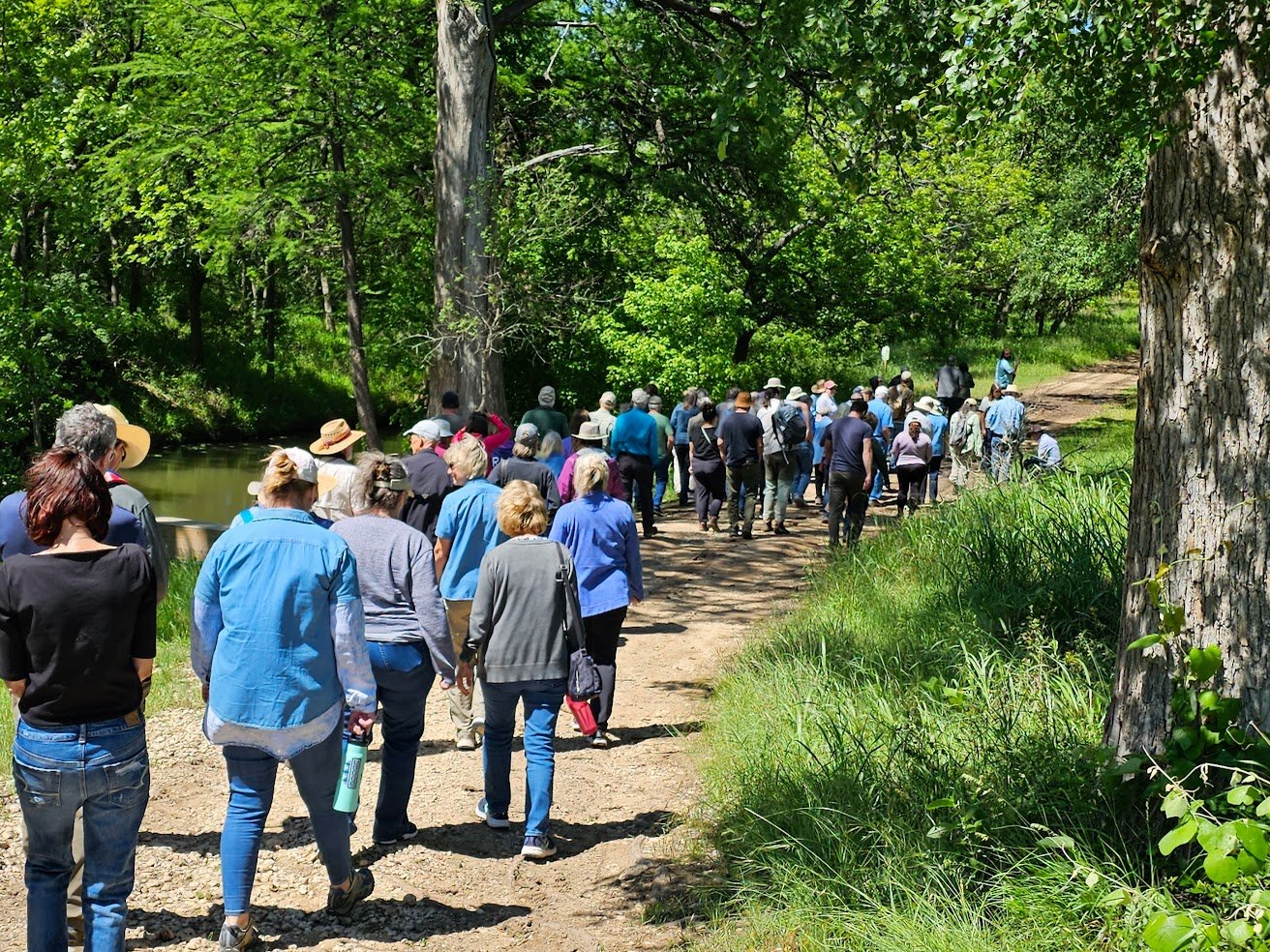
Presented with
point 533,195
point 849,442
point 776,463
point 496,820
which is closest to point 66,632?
point 496,820

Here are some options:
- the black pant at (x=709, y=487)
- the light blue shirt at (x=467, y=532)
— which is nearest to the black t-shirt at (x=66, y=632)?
the light blue shirt at (x=467, y=532)

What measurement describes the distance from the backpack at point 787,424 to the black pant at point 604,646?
8.17 m

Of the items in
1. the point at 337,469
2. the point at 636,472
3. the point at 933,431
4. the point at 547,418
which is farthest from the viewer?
the point at 933,431

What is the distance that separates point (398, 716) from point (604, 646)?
2036 millimetres

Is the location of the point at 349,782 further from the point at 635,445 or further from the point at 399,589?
the point at 635,445

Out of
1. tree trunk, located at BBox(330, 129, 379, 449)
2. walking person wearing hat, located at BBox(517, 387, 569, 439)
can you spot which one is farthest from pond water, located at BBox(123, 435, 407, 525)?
walking person wearing hat, located at BBox(517, 387, 569, 439)

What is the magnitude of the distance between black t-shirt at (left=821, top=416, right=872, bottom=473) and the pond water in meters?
13.4

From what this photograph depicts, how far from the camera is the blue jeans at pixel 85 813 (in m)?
4.32

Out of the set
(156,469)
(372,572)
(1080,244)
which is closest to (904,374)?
(1080,244)

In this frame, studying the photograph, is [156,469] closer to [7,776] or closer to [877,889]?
[7,776]

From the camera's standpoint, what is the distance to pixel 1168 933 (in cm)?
380

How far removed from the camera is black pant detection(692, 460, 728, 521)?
15414mm

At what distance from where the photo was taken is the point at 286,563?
4.98m

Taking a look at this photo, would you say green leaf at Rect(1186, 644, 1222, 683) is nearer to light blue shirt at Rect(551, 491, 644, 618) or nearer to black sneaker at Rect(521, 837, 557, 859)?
black sneaker at Rect(521, 837, 557, 859)
